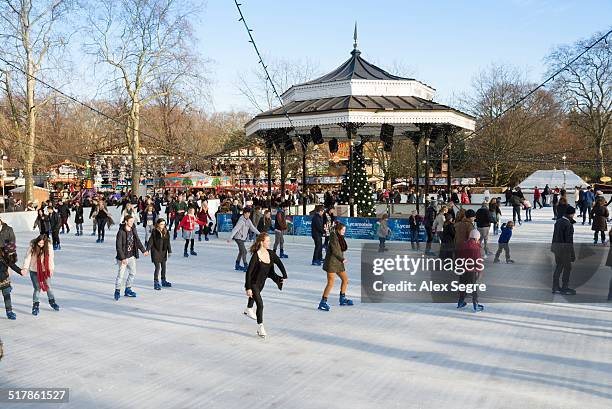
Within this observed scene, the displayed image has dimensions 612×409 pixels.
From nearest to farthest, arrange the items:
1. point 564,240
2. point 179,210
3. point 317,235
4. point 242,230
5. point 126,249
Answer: point 126,249
point 564,240
point 242,230
point 317,235
point 179,210

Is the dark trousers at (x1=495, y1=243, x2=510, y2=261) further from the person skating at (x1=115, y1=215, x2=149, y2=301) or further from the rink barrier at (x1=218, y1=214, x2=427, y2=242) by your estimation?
the person skating at (x1=115, y1=215, x2=149, y2=301)

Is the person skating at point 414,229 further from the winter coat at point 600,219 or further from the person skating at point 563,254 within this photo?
the person skating at point 563,254

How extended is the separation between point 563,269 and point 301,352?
5.58 m

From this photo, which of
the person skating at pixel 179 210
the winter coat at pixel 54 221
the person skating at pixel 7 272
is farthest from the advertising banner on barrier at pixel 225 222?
the person skating at pixel 7 272

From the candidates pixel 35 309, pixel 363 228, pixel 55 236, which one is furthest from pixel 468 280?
pixel 55 236

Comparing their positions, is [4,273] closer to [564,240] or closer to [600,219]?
[564,240]

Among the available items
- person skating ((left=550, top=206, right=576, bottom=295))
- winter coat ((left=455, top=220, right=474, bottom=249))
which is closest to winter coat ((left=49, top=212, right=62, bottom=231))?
winter coat ((left=455, top=220, right=474, bottom=249))

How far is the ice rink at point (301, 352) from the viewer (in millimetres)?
5355

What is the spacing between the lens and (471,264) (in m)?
8.80

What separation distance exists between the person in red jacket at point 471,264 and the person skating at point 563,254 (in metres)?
1.89

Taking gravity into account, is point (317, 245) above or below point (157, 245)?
below

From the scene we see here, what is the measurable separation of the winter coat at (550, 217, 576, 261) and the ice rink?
1.01 meters

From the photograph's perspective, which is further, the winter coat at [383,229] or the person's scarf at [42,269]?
the winter coat at [383,229]

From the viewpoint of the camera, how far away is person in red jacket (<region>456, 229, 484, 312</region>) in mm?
8789
